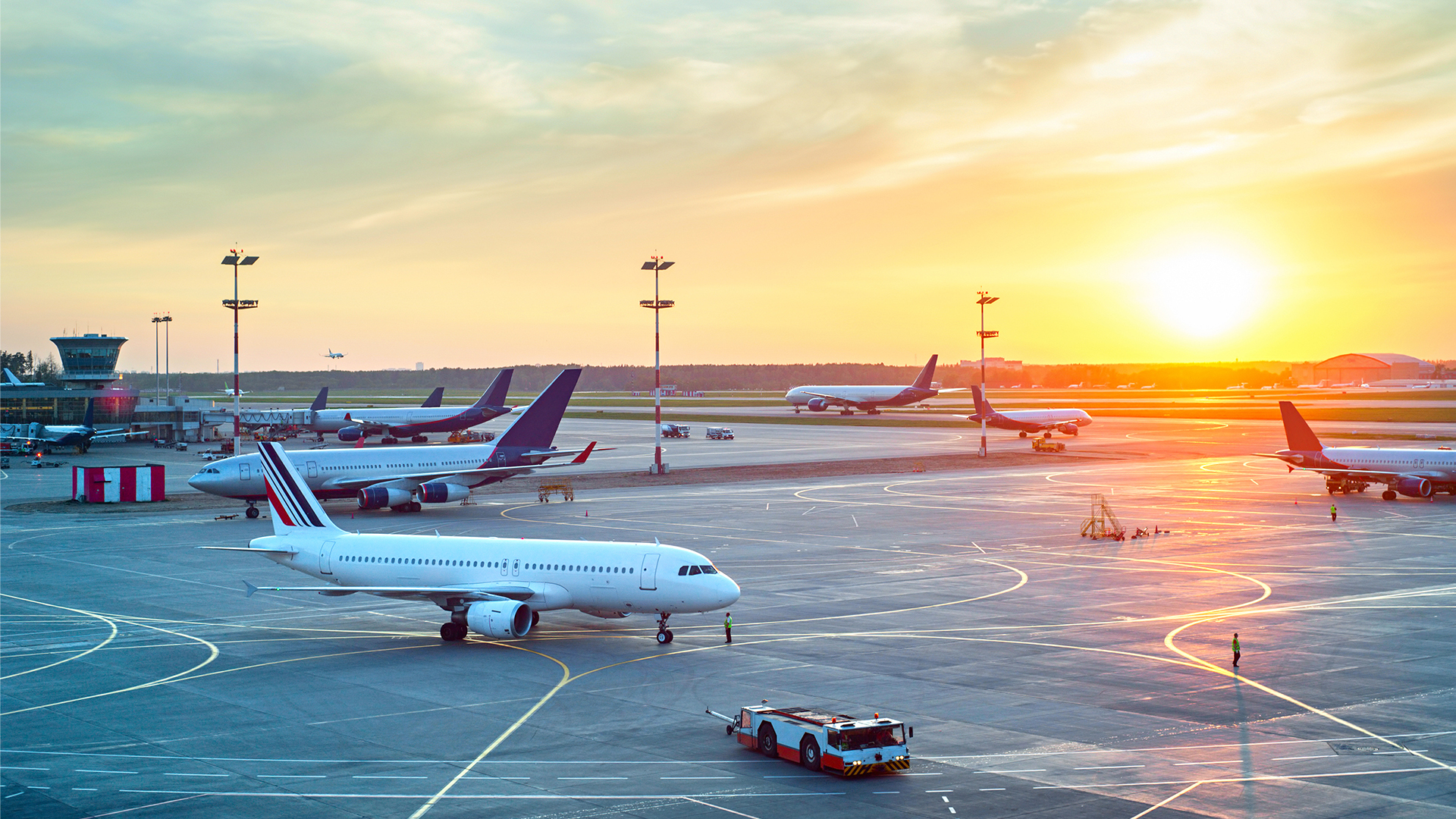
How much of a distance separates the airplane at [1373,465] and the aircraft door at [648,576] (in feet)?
208

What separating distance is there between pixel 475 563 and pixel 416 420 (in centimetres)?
12003

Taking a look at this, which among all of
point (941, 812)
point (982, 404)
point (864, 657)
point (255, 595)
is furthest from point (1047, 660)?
point (982, 404)

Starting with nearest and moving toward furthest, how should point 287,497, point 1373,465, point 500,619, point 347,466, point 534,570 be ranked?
point 500,619, point 534,570, point 287,497, point 347,466, point 1373,465

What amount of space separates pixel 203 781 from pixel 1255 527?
64.1m

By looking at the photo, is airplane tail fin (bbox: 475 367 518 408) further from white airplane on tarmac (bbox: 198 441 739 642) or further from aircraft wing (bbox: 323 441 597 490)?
white airplane on tarmac (bbox: 198 441 739 642)

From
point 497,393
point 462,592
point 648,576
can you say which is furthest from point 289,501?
point 497,393

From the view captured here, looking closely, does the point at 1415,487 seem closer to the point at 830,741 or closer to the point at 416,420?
the point at 830,741

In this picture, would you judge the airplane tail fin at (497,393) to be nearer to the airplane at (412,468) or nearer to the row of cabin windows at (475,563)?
the airplane at (412,468)

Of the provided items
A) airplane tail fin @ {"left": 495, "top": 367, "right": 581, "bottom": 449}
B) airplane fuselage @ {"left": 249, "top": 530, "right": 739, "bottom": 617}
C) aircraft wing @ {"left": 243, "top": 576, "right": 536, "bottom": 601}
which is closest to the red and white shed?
airplane tail fin @ {"left": 495, "top": 367, "right": 581, "bottom": 449}

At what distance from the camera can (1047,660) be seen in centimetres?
3772

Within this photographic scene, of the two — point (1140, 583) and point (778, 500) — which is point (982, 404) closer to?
point (778, 500)

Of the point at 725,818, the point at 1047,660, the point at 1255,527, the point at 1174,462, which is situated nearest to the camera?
the point at 725,818

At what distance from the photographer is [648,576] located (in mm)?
39844

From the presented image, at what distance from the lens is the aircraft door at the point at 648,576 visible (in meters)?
39.8
